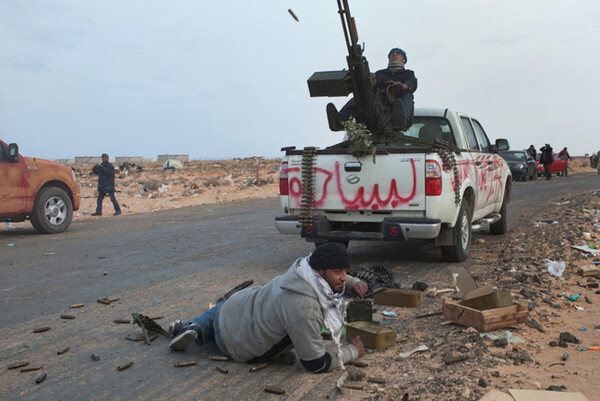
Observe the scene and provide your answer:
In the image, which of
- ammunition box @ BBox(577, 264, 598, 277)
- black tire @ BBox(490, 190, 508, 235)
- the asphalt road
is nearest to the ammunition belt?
the asphalt road

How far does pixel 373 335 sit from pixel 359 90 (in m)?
4.29

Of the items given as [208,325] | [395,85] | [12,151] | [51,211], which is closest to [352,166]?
[395,85]

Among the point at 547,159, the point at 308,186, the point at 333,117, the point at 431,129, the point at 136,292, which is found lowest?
the point at 136,292

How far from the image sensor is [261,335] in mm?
4031

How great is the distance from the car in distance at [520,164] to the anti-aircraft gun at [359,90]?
24.5 m

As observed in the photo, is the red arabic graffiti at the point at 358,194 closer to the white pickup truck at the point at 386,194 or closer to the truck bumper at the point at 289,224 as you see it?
the white pickup truck at the point at 386,194

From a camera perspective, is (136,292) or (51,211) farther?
(51,211)

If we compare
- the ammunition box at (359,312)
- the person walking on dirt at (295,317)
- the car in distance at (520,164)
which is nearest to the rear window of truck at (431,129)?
the ammunition box at (359,312)

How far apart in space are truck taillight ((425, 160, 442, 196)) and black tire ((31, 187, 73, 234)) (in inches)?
363

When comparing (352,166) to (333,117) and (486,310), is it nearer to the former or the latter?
(333,117)

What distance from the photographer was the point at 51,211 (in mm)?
12844

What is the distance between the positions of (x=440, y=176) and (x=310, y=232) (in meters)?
1.80

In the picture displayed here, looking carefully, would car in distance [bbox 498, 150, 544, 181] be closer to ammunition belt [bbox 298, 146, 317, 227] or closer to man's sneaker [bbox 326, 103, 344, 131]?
man's sneaker [bbox 326, 103, 344, 131]

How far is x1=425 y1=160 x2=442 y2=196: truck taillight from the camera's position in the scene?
682 cm
